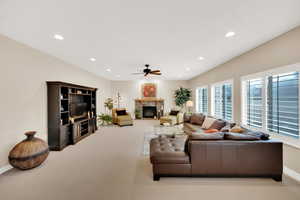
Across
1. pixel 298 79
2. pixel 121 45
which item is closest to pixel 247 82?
pixel 298 79

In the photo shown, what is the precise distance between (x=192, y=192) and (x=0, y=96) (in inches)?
154

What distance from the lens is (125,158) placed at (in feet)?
9.98

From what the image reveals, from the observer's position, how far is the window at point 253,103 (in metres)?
3.09

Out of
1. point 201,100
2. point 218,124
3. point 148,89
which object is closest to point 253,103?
point 218,124

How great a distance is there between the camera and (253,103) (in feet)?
10.8

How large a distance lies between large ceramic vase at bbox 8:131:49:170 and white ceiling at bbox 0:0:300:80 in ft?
7.14

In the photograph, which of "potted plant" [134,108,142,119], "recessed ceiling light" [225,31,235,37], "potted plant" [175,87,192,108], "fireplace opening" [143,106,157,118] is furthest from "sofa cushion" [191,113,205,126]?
"potted plant" [134,108,142,119]

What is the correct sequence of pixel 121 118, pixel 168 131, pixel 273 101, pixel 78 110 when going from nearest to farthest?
pixel 273 101
pixel 78 110
pixel 168 131
pixel 121 118

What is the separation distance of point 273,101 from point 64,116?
5565 mm

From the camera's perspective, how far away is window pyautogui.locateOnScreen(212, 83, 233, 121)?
14.2 feet

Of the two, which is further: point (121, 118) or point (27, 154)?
point (121, 118)

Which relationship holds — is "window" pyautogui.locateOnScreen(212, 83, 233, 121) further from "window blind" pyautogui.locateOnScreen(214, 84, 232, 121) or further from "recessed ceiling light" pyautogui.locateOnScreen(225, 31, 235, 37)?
"recessed ceiling light" pyautogui.locateOnScreen(225, 31, 235, 37)

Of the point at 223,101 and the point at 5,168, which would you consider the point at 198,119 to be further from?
the point at 5,168

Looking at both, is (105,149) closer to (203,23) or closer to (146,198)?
(146,198)
